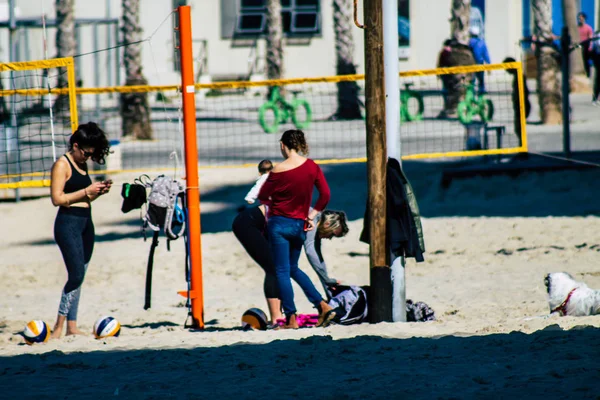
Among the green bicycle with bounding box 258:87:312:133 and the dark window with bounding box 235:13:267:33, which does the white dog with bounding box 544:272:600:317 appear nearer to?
→ the green bicycle with bounding box 258:87:312:133

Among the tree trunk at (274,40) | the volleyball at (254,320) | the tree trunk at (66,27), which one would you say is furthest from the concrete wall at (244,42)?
the volleyball at (254,320)

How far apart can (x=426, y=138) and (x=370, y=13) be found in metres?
10.5

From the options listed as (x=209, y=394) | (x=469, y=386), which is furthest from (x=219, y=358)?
(x=469, y=386)

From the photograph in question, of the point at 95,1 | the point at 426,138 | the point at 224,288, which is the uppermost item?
the point at 95,1

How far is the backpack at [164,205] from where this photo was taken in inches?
291

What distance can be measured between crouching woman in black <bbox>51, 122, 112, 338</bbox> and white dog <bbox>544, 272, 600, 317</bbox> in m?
3.11

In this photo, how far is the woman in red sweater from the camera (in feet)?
22.7

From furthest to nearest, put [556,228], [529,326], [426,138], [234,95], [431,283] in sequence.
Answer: [234,95] < [426,138] < [556,228] < [431,283] < [529,326]

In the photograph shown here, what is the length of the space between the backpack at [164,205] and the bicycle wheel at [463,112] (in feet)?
37.0

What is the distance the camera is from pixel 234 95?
29703mm

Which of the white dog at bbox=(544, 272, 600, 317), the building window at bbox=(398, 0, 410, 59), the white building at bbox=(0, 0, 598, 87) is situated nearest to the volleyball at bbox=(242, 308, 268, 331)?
the white dog at bbox=(544, 272, 600, 317)

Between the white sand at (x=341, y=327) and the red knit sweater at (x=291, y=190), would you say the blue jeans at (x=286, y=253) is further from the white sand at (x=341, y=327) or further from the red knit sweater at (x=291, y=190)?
the white sand at (x=341, y=327)

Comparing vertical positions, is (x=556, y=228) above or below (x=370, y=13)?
below

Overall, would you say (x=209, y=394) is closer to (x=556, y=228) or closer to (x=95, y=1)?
(x=556, y=228)
